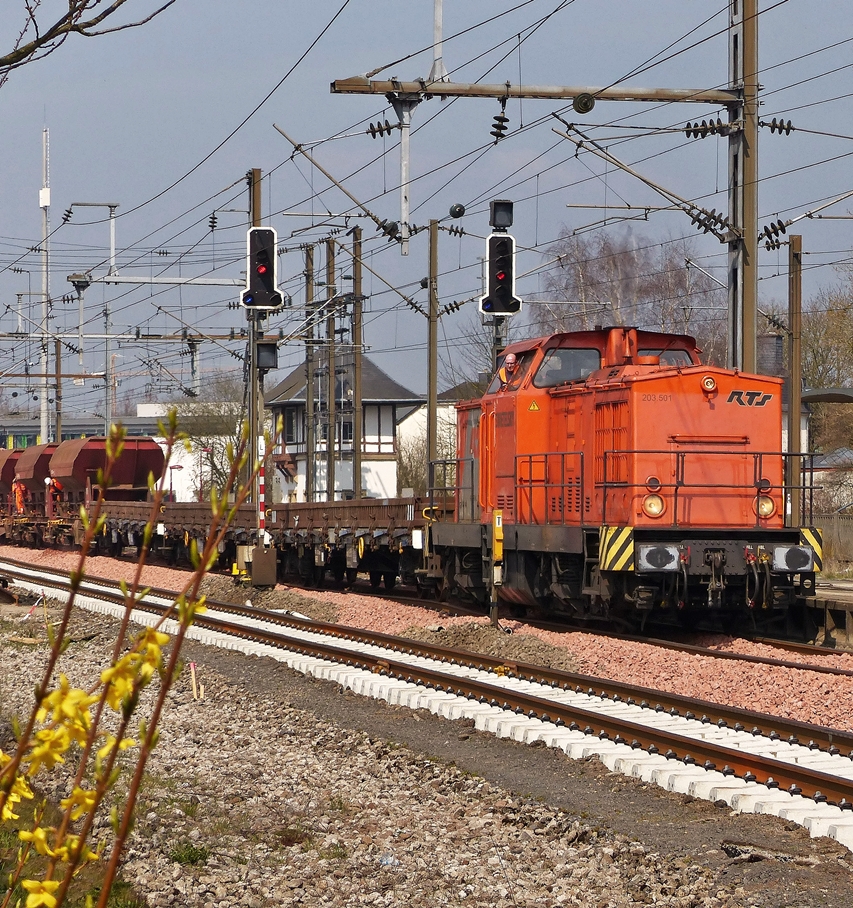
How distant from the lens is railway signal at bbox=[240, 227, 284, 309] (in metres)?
20.3

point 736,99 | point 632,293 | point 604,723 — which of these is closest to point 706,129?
point 736,99

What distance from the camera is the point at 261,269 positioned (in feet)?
67.5

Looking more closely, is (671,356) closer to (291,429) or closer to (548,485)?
(548,485)

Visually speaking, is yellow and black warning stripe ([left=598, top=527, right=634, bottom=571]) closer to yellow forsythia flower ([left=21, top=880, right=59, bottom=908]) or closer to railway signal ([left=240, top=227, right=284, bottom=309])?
railway signal ([left=240, top=227, right=284, bottom=309])

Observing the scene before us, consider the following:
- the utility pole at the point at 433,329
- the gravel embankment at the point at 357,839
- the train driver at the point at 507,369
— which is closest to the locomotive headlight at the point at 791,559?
the train driver at the point at 507,369

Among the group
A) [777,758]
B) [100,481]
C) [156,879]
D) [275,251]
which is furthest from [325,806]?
[275,251]

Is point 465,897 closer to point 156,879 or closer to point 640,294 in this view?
point 156,879

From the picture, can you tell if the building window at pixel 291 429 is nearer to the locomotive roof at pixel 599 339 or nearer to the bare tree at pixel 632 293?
the bare tree at pixel 632 293

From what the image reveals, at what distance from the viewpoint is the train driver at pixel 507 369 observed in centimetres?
1560

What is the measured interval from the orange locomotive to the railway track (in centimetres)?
190

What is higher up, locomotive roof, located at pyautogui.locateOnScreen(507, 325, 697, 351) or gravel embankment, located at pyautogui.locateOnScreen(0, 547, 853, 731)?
locomotive roof, located at pyautogui.locateOnScreen(507, 325, 697, 351)

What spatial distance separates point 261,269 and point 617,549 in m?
10.0

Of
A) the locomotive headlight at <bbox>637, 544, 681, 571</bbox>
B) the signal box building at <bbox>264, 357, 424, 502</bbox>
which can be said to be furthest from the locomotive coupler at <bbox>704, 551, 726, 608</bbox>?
the signal box building at <bbox>264, 357, 424, 502</bbox>

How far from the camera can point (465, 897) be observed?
5285mm
